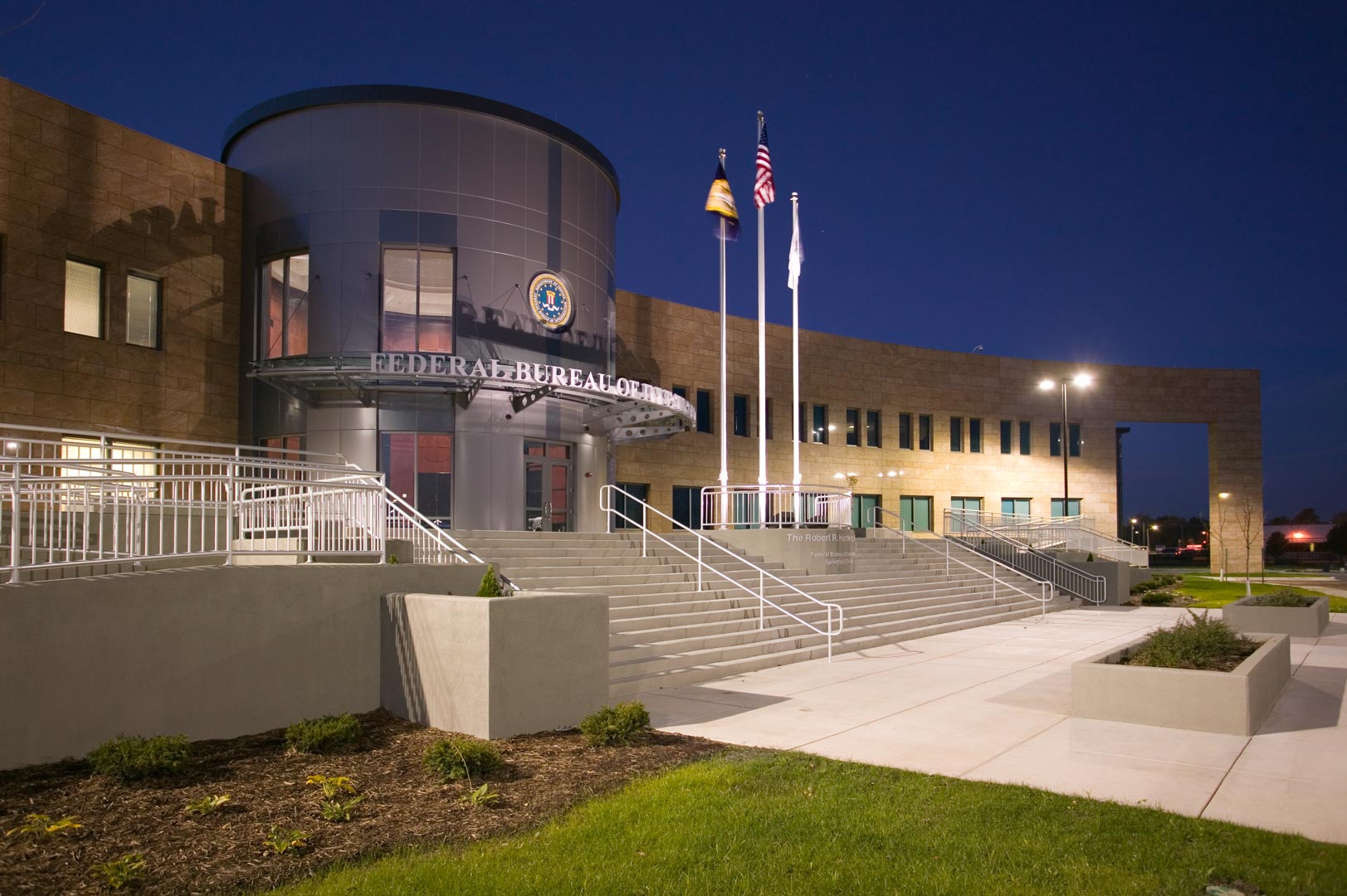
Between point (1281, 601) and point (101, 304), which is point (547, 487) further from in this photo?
point (1281, 601)

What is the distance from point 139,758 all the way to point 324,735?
154 cm

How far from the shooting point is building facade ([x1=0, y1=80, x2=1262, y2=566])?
19.6m

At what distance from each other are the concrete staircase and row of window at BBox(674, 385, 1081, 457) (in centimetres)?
1379

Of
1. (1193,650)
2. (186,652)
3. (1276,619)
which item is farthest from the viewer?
(1276,619)

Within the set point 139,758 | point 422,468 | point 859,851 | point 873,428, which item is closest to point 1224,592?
point 873,428

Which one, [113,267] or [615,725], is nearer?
[615,725]

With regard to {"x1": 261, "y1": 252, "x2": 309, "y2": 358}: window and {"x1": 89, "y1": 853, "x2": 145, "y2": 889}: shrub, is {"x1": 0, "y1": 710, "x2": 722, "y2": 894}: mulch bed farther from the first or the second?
{"x1": 261, "y1": 252, "x2": 309, "y2": 358}: window

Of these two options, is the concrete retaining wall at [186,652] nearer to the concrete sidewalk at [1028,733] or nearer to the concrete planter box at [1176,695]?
Result: the concrete sidewalk at [1028,733]

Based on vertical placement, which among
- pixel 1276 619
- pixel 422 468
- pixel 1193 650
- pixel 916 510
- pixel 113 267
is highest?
pixel 113 267

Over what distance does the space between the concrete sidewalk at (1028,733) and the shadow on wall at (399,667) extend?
256 cm

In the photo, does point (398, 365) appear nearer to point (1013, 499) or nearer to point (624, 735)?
point (624, 735)

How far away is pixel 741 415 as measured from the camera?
3897cm

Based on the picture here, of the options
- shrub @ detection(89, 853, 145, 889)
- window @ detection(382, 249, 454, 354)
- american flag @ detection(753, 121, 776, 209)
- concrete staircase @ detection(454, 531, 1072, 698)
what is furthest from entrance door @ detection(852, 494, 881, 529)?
shrub @ detection(89, 853, 145, 889)

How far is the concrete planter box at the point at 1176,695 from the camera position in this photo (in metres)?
9.66
